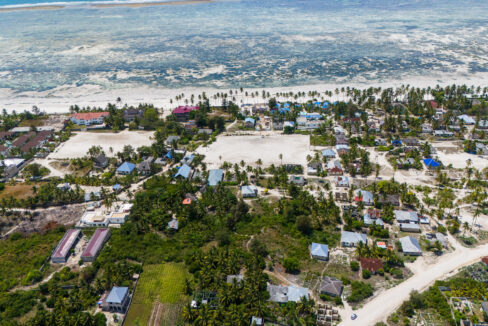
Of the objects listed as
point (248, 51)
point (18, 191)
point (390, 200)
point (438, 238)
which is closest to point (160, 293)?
point (438, 238)

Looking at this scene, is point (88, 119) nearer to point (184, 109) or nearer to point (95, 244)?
point (184, 109)

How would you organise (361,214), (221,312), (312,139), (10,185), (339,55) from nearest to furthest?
(221,312)
(361,214)
(10,185)
(312,139)
(339,55)

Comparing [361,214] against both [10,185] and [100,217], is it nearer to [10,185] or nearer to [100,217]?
[100,217]

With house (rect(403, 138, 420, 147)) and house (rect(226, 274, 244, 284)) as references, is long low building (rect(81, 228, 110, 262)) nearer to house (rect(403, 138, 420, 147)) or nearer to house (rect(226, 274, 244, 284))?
house (rect(226, 274, 244, 284))

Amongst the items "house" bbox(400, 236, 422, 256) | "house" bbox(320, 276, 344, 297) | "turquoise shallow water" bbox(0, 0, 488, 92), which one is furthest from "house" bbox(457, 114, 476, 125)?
"house" bbox(320, 276, 344, 297)

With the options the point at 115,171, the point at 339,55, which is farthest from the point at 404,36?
the point at 115,171

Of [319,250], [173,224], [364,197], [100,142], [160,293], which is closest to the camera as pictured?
[160,293]
